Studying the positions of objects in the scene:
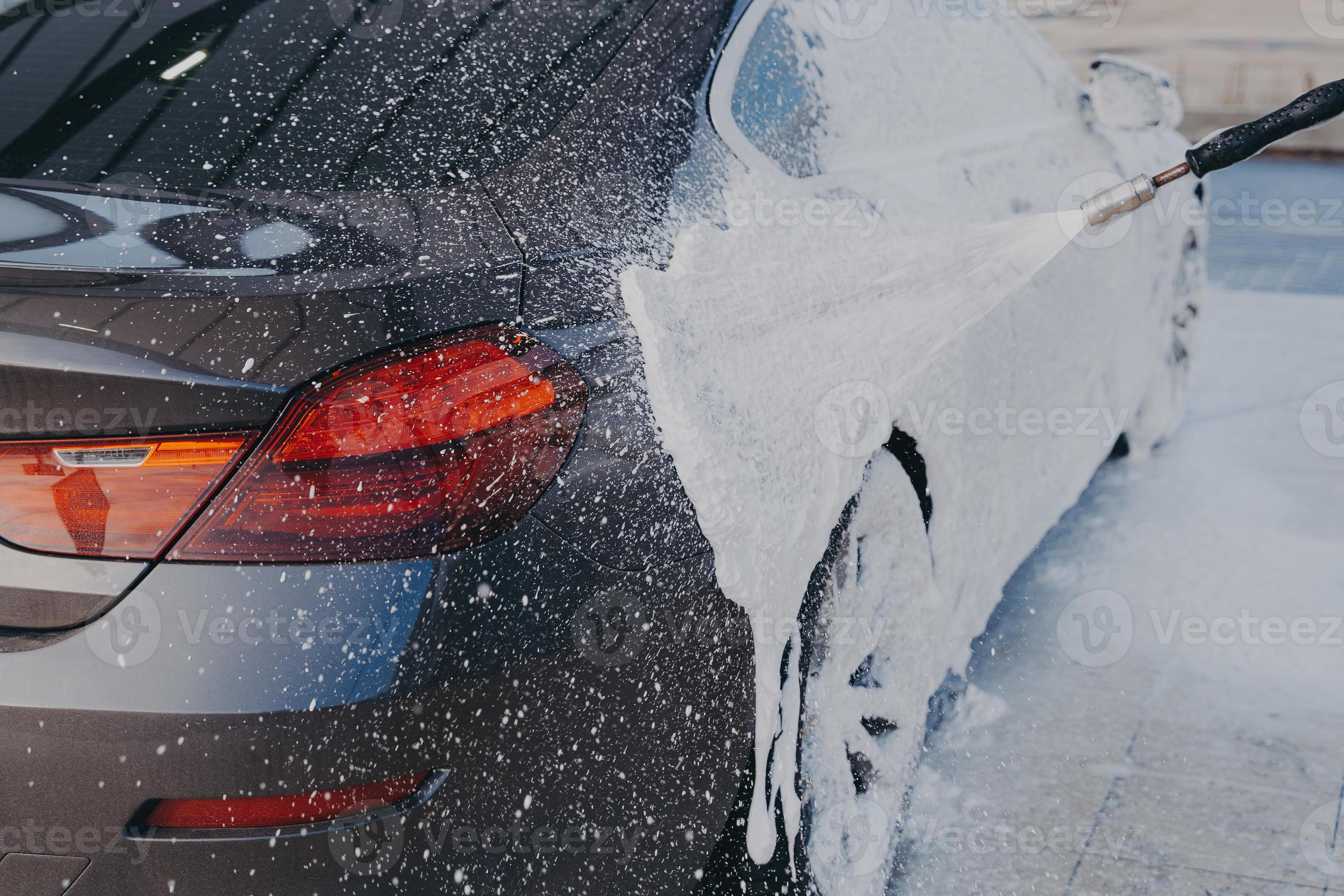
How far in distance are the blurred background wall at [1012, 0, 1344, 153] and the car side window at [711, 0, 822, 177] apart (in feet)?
11.6

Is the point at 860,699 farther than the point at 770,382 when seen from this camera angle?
Yes

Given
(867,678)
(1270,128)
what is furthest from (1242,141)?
(867,678)

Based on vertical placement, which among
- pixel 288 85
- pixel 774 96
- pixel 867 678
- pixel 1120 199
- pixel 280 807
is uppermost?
pixel 288 85

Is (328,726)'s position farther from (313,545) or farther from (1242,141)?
(1242,141)

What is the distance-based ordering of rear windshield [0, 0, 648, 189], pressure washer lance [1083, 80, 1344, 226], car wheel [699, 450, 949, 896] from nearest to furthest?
rear windshield [0, 0, 648, 189]
car wheel [699, 450, 949, 896]
pressure washer lance [1083, 80, 1344, 226]

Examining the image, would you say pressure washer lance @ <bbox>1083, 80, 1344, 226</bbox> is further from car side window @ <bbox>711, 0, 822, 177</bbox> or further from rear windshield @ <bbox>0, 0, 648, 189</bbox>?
rear windshield @ <bbox>0, 0, 648, 189</bbox>

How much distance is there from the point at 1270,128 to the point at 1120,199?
26cm

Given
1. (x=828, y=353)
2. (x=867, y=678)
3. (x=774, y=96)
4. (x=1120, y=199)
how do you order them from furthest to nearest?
(x=867, y=678) → (x=1120, y=199) → (x=774, y=96) → (x=828, y=353)

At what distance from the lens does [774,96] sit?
2.04m

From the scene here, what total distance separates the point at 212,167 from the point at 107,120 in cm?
25

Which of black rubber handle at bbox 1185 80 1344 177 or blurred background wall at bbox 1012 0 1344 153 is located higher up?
black rubber handle at bbox 1185 80 1344 177

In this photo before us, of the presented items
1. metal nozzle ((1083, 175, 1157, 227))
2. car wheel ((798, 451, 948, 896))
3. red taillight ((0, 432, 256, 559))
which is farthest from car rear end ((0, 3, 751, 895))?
metal nozzle ((1083, 175, 1157, 227))

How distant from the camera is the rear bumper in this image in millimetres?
1282

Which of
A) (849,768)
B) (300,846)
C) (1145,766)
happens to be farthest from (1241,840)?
(300,846)
